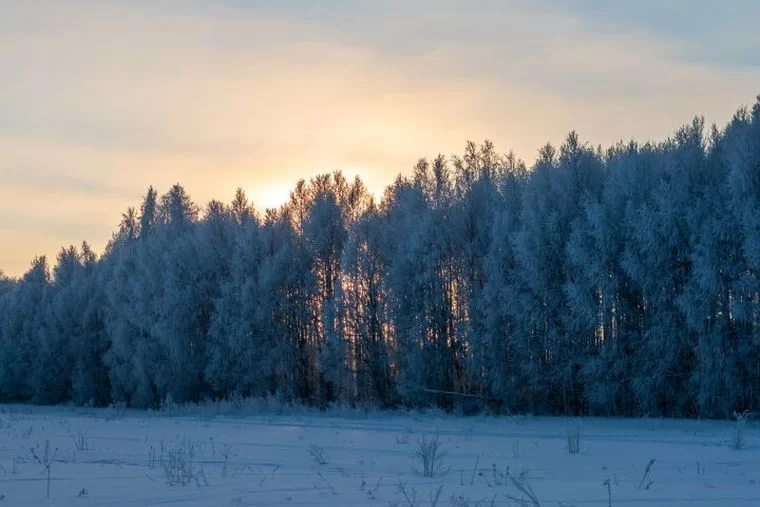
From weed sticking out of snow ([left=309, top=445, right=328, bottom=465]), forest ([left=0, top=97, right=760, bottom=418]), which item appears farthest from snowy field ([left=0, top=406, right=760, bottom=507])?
forest ([left=0, top=97, right=760, bottom=418])

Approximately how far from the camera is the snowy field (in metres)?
10.8

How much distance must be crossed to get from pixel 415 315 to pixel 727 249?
15.6 meters

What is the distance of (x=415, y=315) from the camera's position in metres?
42.4

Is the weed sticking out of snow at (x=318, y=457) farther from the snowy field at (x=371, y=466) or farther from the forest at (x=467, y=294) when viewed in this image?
the forest at (x=467, y=294)

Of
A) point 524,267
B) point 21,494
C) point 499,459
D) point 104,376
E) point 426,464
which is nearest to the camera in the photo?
point 21,494

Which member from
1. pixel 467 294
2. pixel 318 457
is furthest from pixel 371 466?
pixel 467 294

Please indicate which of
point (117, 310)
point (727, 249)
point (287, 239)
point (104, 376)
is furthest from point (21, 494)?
point (104, 376)

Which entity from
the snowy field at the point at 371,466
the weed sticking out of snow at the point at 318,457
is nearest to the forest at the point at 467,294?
the snowy field at the point at 371,466

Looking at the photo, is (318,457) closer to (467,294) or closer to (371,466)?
(371,466)

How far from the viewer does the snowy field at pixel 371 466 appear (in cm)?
1083

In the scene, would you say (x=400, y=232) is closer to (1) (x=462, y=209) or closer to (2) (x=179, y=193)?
(1) (x=462, y=209)

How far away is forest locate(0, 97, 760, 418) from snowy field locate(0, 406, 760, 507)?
7402 millimetres

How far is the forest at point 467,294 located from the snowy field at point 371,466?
7.40 meters

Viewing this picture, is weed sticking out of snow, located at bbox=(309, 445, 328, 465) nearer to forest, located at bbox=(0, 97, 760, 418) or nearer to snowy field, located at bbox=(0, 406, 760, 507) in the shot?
snowy field, located at bbox=(0, 406, 760, 507)
